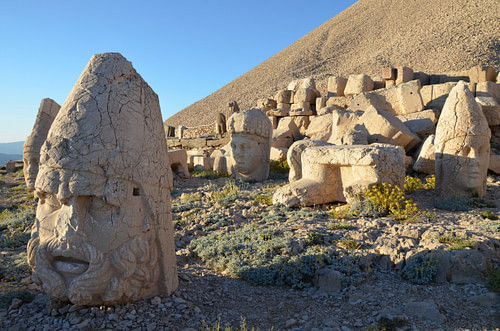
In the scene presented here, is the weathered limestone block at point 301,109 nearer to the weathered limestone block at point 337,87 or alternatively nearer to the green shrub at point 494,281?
the weathered limestone block at point 337,87

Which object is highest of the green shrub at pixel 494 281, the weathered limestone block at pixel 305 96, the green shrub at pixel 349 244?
the weathered limestone block at pixel 305 96

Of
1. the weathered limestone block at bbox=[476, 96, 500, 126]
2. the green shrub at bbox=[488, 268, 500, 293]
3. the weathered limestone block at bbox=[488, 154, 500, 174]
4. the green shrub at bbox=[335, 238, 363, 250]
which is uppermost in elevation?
the weathered limestone block at bbox=[476, 96, 500, 126]

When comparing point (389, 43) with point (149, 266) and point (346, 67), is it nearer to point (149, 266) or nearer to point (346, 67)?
point (346, 67)

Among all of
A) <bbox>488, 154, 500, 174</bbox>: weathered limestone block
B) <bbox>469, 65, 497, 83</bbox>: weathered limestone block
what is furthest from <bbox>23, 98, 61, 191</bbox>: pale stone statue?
<bbox>469, 65, 497, 83</bbox>: weathered limestone block

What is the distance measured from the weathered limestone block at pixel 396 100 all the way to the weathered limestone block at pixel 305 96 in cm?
377

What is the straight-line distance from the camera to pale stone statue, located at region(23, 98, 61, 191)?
32.1ft

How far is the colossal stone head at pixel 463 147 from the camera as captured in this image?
6449 millimetres

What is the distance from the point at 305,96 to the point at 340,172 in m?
11.1

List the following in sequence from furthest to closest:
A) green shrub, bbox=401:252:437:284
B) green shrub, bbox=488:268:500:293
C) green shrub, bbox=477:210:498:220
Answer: green shrub, bbox=477:210:498:220 → green shrub, bbox=401:252:437:284 → green shrub, bbox=488:268:500:293

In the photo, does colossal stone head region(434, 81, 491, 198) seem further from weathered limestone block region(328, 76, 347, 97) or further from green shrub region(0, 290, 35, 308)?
weathered limestone block region(328, 76, 347, 97)

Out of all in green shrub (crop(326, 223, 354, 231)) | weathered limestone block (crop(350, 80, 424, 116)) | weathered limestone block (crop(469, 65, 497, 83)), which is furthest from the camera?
weathered limestone block (crop(469, 65, 497, 83))

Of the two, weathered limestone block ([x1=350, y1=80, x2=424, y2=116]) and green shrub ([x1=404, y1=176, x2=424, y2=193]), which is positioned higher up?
weathered limestone block ([x1=350, y1=80, x2=424, y2=116])

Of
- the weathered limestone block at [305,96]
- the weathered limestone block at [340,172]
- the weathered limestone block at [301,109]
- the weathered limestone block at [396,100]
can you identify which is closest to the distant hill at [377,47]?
the weathered limestone block at [305,96]

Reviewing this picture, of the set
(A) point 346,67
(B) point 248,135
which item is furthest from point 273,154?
(A) point 346,67
